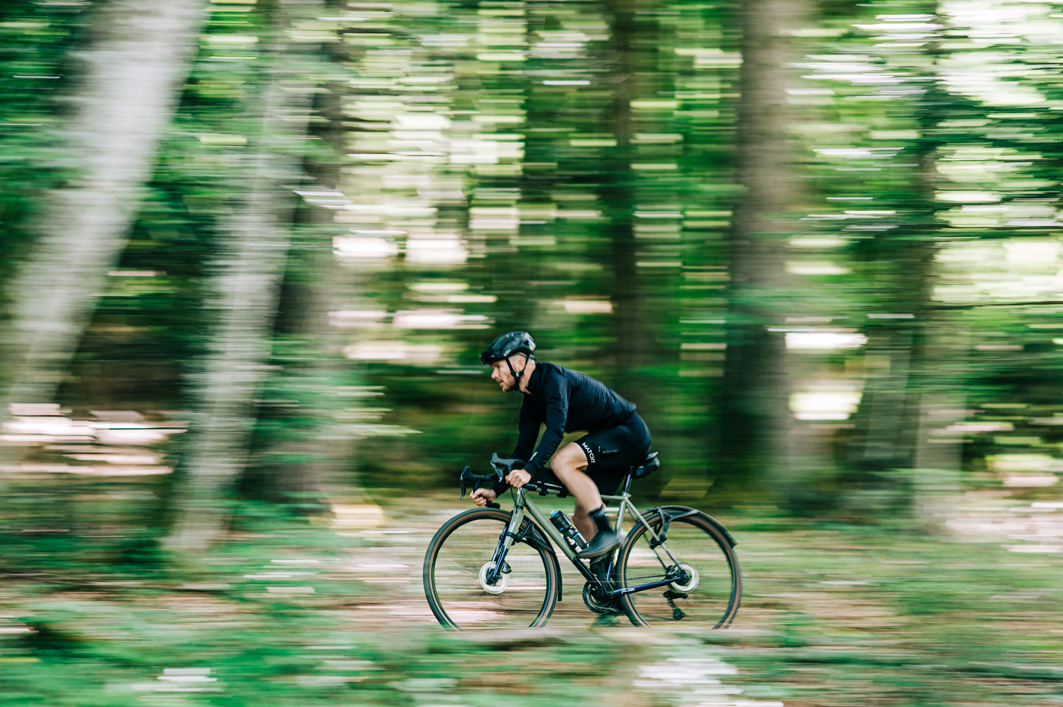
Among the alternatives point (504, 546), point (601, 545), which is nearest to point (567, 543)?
point (601, 545)

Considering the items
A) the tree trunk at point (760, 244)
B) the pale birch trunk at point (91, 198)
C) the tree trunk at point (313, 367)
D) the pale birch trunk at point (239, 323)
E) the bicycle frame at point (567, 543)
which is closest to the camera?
the bicycle frame at point (567, 543)

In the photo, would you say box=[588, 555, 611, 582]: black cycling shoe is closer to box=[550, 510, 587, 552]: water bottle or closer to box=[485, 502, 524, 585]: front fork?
box=[550, 510, 587, 552]: water bottle

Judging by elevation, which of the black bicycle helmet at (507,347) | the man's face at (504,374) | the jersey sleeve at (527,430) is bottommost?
the jersey sleeve at (527,430)

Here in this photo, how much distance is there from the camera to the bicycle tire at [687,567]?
4824mm

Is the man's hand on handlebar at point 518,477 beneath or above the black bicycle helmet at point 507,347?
beneath

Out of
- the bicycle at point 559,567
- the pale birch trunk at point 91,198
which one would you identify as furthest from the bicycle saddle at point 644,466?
the pale birch trunk at point 91,198

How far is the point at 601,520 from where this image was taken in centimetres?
479

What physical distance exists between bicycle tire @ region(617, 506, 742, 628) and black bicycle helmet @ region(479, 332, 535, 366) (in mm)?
1221

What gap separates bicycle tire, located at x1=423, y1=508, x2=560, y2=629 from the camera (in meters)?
4.70

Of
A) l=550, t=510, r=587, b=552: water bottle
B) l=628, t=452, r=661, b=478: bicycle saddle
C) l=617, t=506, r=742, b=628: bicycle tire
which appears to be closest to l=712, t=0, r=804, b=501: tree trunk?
l=628, t=452, r=661, b=478: bicycle saddle

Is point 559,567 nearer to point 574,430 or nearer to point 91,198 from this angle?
point 574,430

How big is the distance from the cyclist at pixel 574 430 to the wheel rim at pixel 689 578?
25 cm

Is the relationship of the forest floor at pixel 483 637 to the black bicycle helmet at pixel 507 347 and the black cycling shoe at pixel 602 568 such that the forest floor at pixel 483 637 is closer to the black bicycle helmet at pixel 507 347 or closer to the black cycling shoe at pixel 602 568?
the black cycling shoe at pixel 602 568

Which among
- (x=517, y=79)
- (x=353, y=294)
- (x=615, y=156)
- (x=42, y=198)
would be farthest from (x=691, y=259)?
(x=42, y=198)
